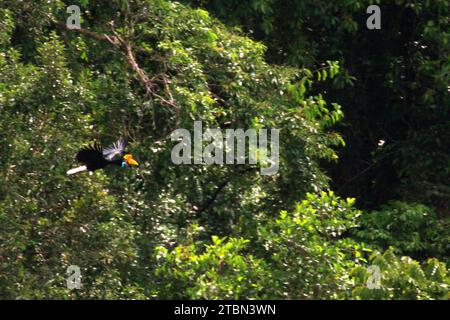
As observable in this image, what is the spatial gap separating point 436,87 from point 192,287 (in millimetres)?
4615

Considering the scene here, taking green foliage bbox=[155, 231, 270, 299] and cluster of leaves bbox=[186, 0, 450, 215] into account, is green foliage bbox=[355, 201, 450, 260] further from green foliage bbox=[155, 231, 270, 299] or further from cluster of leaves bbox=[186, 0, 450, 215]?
green foliage bbox=[155, 231, 270, 299]

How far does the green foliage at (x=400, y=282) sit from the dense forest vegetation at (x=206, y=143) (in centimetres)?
1

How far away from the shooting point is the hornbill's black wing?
7.28 m

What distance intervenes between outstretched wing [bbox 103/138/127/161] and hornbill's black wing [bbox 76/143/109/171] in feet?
0.27

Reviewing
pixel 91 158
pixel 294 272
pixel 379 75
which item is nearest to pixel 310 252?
pixel 294 272

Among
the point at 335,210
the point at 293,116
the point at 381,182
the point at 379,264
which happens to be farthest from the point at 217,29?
the point at 381,182

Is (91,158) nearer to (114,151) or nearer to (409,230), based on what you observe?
(114,151)

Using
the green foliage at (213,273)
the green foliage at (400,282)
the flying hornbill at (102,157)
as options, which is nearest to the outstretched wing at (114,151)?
the flying hornbill at (102,157)

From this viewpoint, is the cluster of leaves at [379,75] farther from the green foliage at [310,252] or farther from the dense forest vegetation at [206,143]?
the green foliage at [310,252]

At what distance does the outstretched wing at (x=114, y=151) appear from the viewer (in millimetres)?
7495

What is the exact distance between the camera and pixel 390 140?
11.7 m

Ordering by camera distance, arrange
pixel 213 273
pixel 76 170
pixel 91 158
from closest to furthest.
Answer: pixel 213 273 → pixel 76 170 → pixel 91 158

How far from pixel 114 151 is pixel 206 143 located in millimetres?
721

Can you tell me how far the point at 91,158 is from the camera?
7324mm
